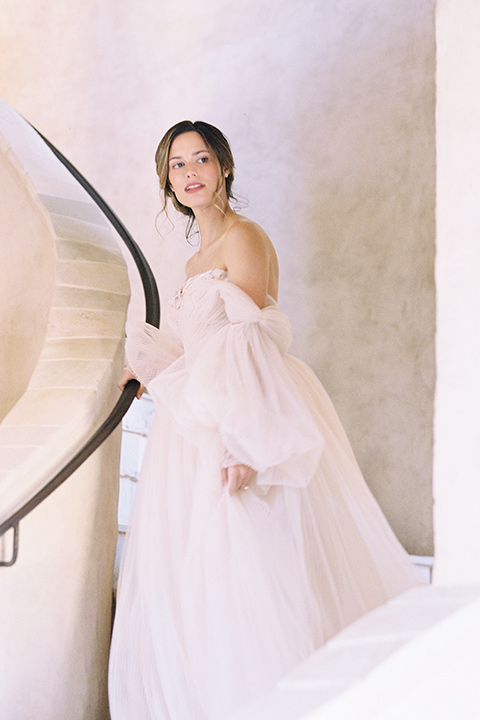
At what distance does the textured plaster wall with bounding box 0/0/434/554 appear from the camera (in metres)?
3.08

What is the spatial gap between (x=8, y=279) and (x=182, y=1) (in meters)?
1.98

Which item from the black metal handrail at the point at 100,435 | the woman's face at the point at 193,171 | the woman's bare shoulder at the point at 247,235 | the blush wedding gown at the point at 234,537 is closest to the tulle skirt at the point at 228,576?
the blush wedding gown at the point at 234,537

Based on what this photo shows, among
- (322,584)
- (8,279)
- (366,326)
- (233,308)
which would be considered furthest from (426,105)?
(322,584)

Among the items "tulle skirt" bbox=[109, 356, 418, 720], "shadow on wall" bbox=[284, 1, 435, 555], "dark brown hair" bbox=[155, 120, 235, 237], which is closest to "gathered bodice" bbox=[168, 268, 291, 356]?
"tulle skirt" bbox=[109, 356, 418, 720]

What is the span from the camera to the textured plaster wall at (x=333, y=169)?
10.1 ft

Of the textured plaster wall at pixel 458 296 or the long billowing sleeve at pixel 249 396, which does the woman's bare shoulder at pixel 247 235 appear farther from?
the textured plaster wall at pixel 458 296

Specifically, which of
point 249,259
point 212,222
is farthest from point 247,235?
point 212,222

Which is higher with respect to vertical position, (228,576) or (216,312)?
→ (216,312)

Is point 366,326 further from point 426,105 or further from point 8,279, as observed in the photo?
point 8,279

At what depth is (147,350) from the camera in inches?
94.5

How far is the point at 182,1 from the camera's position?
13.2ft

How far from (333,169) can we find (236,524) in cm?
195

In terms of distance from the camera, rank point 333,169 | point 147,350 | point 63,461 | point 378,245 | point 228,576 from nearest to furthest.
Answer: point 228,576 → point 63,461 → point 147,350 → point 378,245 → point 333,169

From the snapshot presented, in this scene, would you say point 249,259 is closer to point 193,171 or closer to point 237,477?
point 193,171
